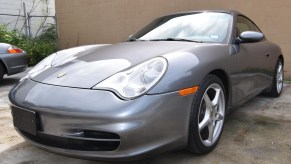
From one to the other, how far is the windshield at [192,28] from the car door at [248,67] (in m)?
0.22

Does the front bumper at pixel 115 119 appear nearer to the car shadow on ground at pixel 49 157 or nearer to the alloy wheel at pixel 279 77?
the car shadow on ground at pixel 49 157

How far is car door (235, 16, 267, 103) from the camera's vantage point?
10.7ft

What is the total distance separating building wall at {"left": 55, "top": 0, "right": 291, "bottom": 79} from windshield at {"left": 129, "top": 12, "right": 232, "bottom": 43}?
115 inches

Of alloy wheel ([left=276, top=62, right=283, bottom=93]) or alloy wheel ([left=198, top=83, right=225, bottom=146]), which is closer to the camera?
alloy wheel ([left=198, top=83, right=225, bottom=146])

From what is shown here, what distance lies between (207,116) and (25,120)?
1416 mm

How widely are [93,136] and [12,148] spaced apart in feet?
4.09

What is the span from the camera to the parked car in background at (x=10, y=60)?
6.31 m

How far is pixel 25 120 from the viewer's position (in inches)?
95.0

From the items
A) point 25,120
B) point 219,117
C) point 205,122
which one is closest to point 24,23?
point 25,120

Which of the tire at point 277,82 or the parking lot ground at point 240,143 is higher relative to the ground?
the tire at point 277,82

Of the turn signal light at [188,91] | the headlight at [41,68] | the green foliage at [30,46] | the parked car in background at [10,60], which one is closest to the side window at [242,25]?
the turn signal light at [188,91]

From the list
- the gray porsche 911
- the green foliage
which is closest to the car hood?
the gray porsche 911

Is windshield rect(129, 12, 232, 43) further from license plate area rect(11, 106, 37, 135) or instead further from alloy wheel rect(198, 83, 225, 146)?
license plate area rect(11, 106, 37, 135)

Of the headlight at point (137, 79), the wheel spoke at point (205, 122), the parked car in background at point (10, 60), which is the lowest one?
the parked car in background at point (10, 60)
